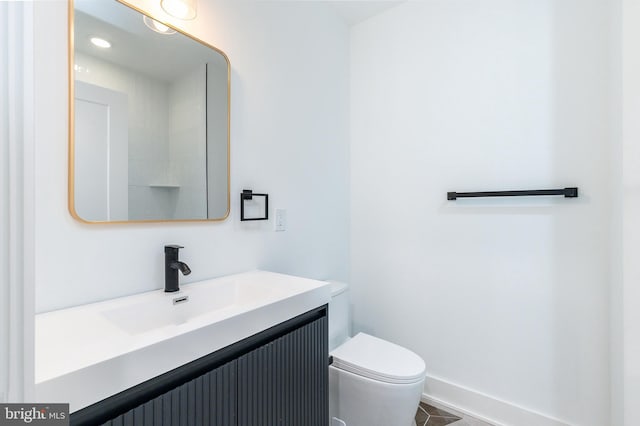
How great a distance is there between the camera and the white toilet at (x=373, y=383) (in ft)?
4.41

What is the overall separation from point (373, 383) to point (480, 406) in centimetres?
81

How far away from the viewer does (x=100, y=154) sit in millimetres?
1029

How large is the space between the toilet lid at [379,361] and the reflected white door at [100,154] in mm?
1152

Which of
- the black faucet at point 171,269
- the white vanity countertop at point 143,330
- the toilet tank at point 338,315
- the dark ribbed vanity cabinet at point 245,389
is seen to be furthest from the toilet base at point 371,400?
the black faucet at point 171,269

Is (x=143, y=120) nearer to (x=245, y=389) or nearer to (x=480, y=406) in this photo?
(x=245, y=389)

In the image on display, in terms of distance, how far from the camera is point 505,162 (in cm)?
167

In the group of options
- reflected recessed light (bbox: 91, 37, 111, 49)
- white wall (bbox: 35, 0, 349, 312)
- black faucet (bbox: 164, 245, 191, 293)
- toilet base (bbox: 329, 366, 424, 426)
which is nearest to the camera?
white wall (bbox: 35, 0, 349, 312)

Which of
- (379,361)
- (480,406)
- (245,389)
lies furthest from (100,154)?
(480,406)

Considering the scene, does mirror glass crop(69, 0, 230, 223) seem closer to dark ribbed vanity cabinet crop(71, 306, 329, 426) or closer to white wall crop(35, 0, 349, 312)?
white wall crop(35, 0, 349, 312)

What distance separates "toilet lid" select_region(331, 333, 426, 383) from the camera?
136 cm

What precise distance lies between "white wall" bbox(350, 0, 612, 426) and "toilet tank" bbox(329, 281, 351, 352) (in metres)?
0.44

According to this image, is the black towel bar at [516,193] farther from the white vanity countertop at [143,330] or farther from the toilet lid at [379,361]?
the white vanity countertop at [143,330]

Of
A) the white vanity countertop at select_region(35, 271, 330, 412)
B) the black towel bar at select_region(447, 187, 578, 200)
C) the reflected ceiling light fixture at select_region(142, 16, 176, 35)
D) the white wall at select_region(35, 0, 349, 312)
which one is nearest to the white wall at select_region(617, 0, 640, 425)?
the black towel bar at select_region(447, 187, 578, 200)

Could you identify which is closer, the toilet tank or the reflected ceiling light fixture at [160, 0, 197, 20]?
the reflected ceiling light fixture at [160, 0, 197, 20]
